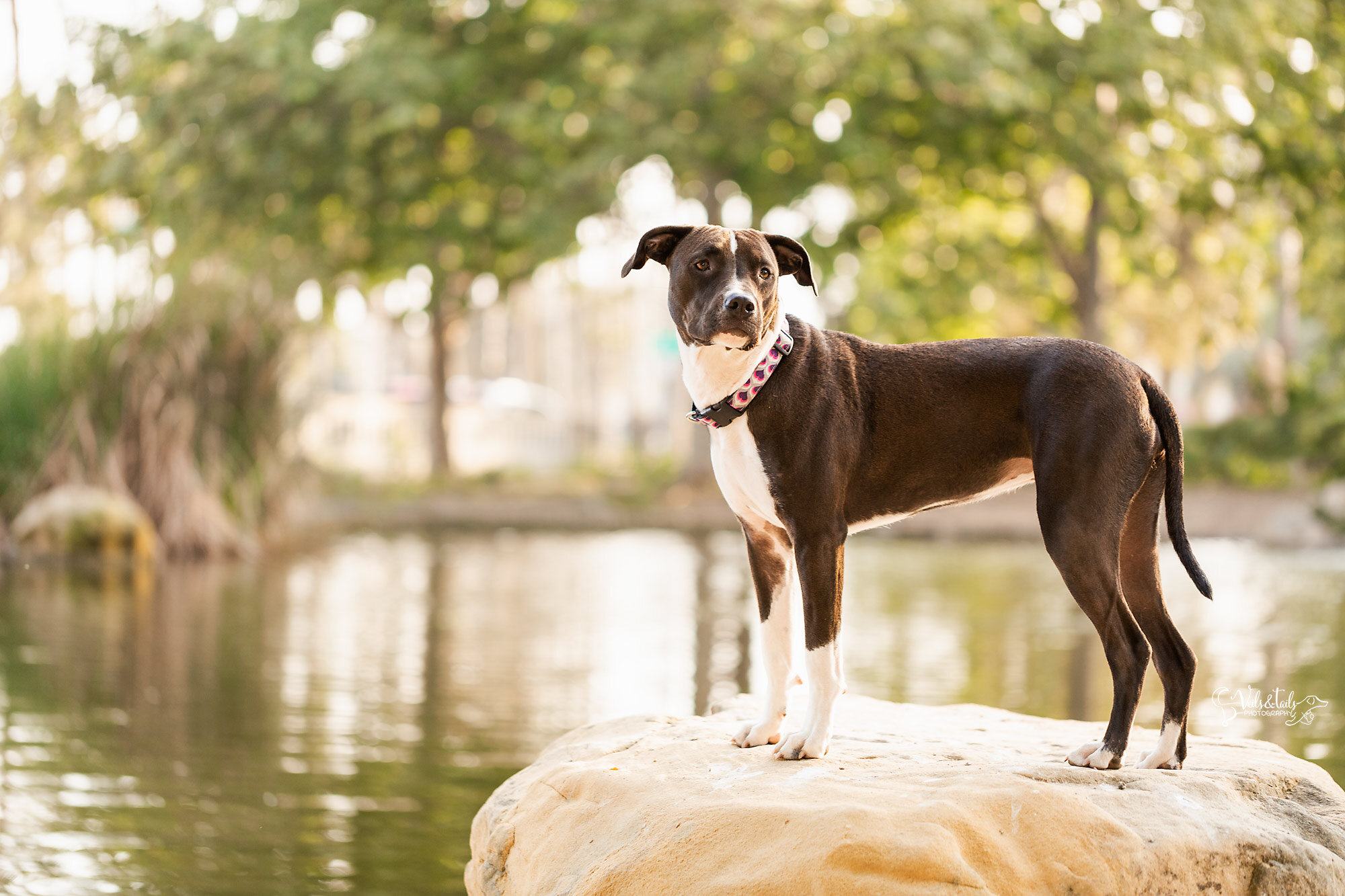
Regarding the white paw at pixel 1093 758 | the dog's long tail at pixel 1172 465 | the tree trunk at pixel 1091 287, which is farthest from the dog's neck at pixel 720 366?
the tree trunk at pixel 1091 287

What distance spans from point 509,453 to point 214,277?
57.1 feet

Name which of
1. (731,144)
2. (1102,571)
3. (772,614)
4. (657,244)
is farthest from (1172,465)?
(731,144)

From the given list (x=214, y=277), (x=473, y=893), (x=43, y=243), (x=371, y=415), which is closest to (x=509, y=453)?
(x=371, y=415)

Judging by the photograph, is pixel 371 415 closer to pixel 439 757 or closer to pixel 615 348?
pixel 615 348

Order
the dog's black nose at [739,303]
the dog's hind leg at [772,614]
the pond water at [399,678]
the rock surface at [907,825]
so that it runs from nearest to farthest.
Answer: the rock surface at [907,825]
the dog's black nose at [739,303]
the dog's hind leg at [772,614]
the pond water at [399,678]

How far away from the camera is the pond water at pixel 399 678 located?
504cm

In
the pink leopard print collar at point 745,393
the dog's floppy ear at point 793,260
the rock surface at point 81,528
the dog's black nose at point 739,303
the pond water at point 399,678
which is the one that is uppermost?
the dog's floppy ear at point 793,260

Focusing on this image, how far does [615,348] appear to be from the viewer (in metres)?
46.8

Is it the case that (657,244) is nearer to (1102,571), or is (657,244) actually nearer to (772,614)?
(772,614)

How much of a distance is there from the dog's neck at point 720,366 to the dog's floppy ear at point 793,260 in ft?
0.63

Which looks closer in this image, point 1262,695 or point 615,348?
point 1262,695

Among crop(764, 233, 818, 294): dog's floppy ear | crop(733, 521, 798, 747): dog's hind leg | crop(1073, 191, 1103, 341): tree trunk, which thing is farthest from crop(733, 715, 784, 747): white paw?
crop(1073, 191, 1103, 341): tree trunk

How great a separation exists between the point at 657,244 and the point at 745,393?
503 millimetres

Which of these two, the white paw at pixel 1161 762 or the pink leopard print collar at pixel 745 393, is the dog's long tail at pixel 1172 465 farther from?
the pink leopard print collar at pixel 745 393
